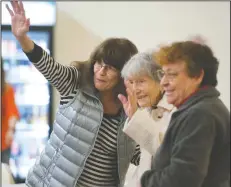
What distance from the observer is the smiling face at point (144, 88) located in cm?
144

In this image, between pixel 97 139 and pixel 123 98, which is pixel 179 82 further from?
pixel 97 139

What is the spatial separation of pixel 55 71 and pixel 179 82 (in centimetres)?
69

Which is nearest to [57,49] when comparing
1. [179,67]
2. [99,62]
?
[99,62]

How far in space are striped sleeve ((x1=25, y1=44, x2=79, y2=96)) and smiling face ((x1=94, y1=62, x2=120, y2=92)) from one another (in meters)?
0.11

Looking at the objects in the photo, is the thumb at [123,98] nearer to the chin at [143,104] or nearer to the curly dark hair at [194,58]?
the chin at [143,104]

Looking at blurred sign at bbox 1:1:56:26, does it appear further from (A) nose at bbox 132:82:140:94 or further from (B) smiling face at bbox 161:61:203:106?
(B) smiling face at bbox 161:61:203:106

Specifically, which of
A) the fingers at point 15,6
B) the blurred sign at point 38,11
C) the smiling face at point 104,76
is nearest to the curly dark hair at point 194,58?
the smiling face at point 104,76

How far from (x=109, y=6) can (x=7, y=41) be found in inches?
42.1

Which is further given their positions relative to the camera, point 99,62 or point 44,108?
point 44,108

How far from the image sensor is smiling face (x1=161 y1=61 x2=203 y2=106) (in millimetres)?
1060

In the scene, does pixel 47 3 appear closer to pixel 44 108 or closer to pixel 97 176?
pixel 44 108

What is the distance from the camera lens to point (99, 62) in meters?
1.60

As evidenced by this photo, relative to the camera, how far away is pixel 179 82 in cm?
106

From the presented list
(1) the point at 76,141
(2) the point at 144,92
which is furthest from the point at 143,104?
(1) the point at 76,141
